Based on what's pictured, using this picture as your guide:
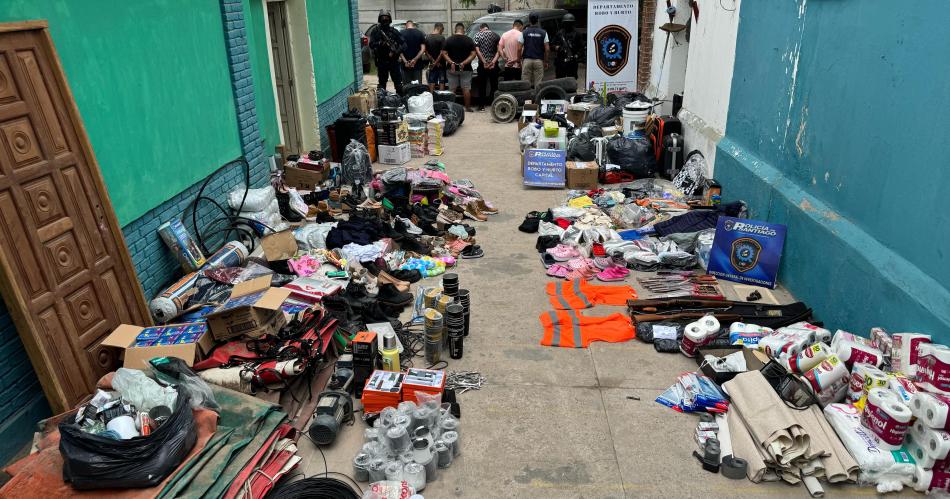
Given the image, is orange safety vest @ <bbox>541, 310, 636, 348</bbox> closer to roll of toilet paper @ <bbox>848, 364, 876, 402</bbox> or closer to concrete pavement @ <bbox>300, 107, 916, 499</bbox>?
concrete pavement @ <bbox>300, 107, 916, 499</bbox>

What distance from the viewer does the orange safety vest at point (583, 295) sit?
614 cm

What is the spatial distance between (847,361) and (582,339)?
6.79ft

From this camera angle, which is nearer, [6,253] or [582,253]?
[6,253]

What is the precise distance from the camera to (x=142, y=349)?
4457 millimetres

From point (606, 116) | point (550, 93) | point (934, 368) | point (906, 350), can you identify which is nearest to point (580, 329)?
point (906, 350)

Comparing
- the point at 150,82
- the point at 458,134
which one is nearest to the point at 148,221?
the point at 150,82

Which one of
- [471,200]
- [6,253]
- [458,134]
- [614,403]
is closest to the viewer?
[6,253]

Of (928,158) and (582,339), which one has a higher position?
(928,158)

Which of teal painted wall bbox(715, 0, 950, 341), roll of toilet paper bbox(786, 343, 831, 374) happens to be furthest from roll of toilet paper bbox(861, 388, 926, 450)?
teal painted wall bbox(715, 0, 950, 341)

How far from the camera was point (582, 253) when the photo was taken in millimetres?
7148

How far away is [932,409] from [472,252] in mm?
4772

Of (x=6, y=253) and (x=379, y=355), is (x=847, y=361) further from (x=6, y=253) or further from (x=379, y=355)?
(x=6, y=253)

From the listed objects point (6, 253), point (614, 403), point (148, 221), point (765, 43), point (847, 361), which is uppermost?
point (765, 43)

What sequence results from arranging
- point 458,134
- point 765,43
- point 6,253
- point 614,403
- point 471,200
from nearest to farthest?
point 6,253 < point 614,403 < point 765,43 < point 471,200 < point 458,134
